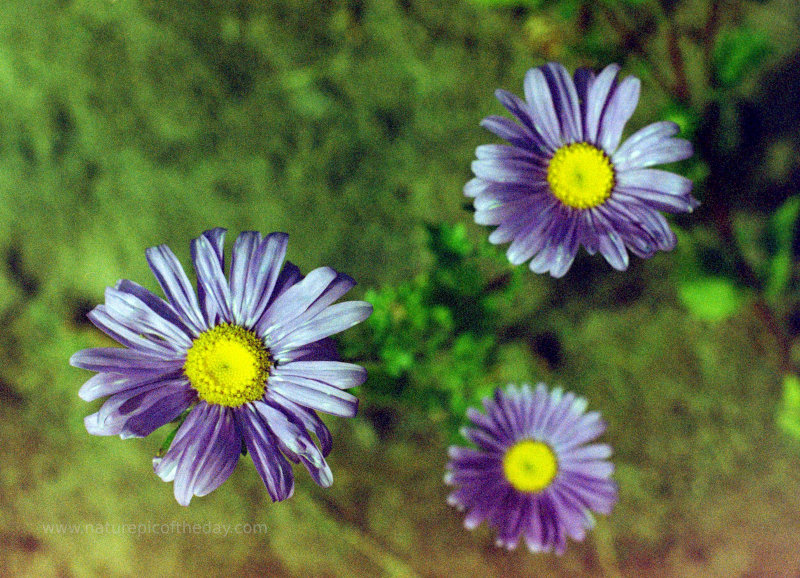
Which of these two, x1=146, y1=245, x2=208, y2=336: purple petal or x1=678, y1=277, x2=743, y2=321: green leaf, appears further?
x1=678, y1=277, x2=743, y2=321: green leaf

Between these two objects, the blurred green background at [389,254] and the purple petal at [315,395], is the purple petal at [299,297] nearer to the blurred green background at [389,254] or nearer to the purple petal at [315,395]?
the purple petal at [315,395]

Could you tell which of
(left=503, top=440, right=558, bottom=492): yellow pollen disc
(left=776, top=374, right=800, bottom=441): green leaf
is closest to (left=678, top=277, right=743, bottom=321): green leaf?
(left=776, top=374, right=800, bottom=441): green leaf

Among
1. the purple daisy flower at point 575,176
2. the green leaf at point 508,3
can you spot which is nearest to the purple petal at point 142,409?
the purple daisy flower at point 575,176

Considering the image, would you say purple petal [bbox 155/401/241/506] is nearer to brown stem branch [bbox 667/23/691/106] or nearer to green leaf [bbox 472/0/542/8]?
green leaf [bbox 472/0/542/8]

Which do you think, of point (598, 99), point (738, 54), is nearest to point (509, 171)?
point (598, 99)

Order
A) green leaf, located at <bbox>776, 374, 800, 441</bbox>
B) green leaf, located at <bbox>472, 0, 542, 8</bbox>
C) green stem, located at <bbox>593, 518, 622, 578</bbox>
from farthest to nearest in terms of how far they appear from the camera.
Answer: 1. green stem, located at <bbox>593, 518, 622, 578</bbox>
2. green leaf, located at <bbox>776, 374, 800, 441</bbox>
3. green leaf, located at <bbox>472, 0, 542, 8</bbox>

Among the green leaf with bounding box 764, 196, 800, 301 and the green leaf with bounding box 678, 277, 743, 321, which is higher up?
the green leaf with bounding box 764, 196, 800, 301
